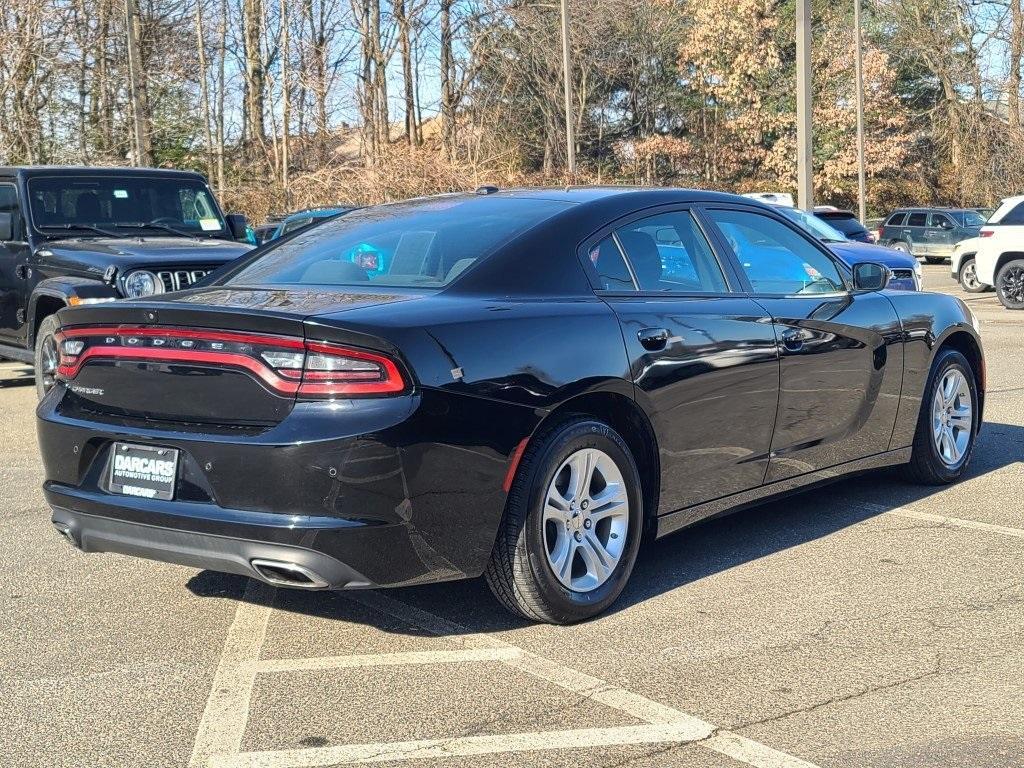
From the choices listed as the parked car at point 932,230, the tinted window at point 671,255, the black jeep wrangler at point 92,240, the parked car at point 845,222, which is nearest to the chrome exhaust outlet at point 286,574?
the tinted window at point 671,255

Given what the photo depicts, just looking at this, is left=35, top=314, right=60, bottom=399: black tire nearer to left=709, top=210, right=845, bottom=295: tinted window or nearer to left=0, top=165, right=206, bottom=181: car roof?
left=0, top=165, right=206, bottom=181: car roof

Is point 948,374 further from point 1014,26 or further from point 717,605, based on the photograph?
point 1014,26

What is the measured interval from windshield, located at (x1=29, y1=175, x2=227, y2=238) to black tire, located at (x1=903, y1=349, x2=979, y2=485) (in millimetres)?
6774

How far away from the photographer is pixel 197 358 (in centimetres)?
418

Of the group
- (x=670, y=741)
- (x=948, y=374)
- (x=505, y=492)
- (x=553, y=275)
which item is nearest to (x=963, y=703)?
(x=670, y=741)

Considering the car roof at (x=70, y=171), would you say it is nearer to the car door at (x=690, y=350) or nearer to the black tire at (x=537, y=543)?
the car door at (x=690, y=350)

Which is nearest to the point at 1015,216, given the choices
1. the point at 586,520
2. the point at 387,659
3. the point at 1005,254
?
the point at 1005,254

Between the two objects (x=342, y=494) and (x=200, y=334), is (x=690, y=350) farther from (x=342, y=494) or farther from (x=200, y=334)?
(x=200, y=334)

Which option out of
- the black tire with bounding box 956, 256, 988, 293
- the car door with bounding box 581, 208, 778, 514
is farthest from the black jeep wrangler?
the black tire with bounding box 956, 256, 988, 293

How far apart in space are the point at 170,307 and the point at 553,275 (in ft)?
4.49

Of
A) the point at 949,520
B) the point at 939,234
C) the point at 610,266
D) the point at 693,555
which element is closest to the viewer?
the point at 610,266

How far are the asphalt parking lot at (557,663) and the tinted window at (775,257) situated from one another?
3.70ft

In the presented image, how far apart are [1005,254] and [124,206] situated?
13.8 metres

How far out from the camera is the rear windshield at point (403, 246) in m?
4.84
